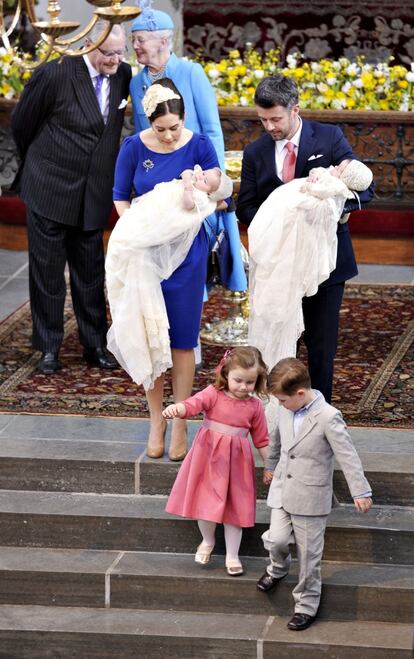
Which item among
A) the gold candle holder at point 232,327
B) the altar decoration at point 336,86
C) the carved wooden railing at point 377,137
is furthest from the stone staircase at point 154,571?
the altar decoration at point 336,86

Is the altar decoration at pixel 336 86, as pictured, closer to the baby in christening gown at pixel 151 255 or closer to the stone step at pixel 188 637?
the baby in christening gown at pixel 151 255

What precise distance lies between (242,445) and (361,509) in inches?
27.7

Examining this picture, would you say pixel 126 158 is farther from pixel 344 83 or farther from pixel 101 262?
pixel 344 83

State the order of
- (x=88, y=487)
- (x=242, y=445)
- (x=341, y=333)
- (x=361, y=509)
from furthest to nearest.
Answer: (x=341, y=333), (x=88, y=487), (x=242, y=445), (x=361, y=509)

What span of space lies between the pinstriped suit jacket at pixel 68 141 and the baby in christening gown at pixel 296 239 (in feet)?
6.37

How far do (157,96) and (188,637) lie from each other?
238cm

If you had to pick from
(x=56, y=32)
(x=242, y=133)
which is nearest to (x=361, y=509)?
(x=56, y=32)

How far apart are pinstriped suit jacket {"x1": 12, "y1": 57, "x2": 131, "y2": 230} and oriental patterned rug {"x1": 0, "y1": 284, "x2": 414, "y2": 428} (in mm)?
918

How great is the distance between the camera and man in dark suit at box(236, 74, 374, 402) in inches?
270

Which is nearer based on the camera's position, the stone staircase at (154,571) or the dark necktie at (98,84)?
the stone staircase at (154,571)

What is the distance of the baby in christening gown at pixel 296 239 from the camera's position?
6906 millimetres

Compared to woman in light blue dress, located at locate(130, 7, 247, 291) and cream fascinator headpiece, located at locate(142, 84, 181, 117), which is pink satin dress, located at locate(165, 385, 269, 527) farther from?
woman in light blue dress, located at locate(130, 7, 247, 291)

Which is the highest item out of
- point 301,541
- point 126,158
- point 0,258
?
point 126,158

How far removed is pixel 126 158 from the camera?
7188mm
